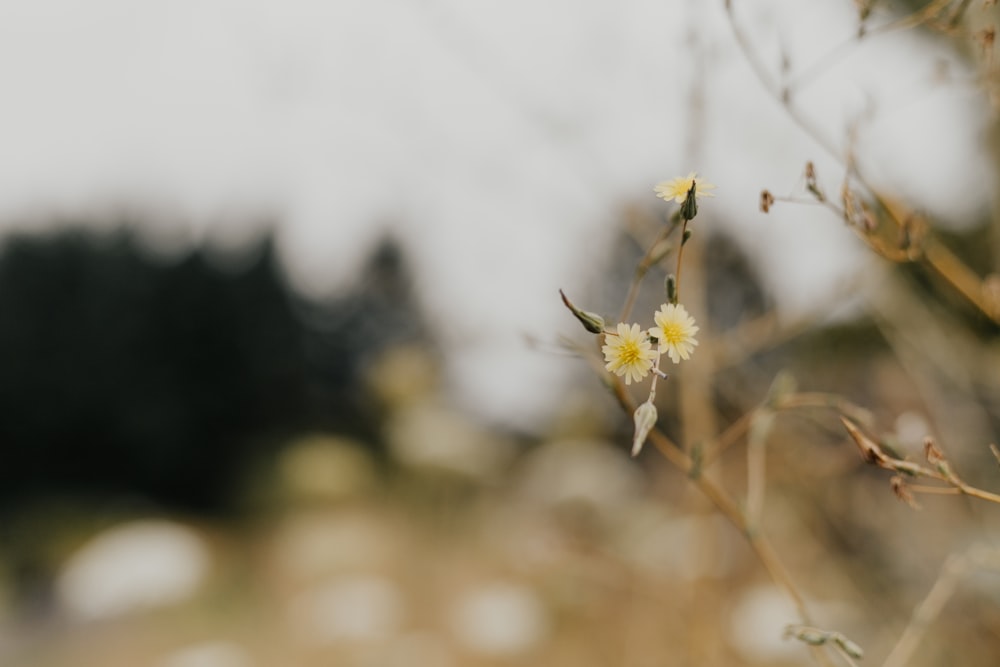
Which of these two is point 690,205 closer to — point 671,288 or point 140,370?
point 671,288

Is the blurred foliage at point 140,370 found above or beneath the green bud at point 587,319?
above

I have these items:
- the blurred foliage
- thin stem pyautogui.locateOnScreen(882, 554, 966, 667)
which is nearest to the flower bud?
thin stem pyautogui.locateOnScreen(882, 554, 966, 667)

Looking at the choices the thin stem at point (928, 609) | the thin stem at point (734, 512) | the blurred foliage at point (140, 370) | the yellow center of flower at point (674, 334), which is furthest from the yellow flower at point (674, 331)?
the blurred foliage at point (140, 370)

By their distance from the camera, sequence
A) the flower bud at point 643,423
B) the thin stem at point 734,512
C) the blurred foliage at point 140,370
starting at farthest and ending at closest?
1. the blurred foliage at point 140,370
2. the thin stem at point 734,512
3. the flower bud at point 643,423

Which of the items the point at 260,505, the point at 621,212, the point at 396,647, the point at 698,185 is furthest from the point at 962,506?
the point at 260,505

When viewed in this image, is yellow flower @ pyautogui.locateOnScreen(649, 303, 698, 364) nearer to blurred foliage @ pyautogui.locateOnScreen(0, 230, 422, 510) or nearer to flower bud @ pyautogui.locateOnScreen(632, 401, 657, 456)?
flower bud @ pyautogui.locateOnScreen(632, 401, 657, 456)

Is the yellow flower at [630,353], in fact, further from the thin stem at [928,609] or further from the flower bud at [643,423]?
the thin stem at [928,609]

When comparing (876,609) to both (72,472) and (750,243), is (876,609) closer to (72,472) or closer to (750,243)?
(750,243)
